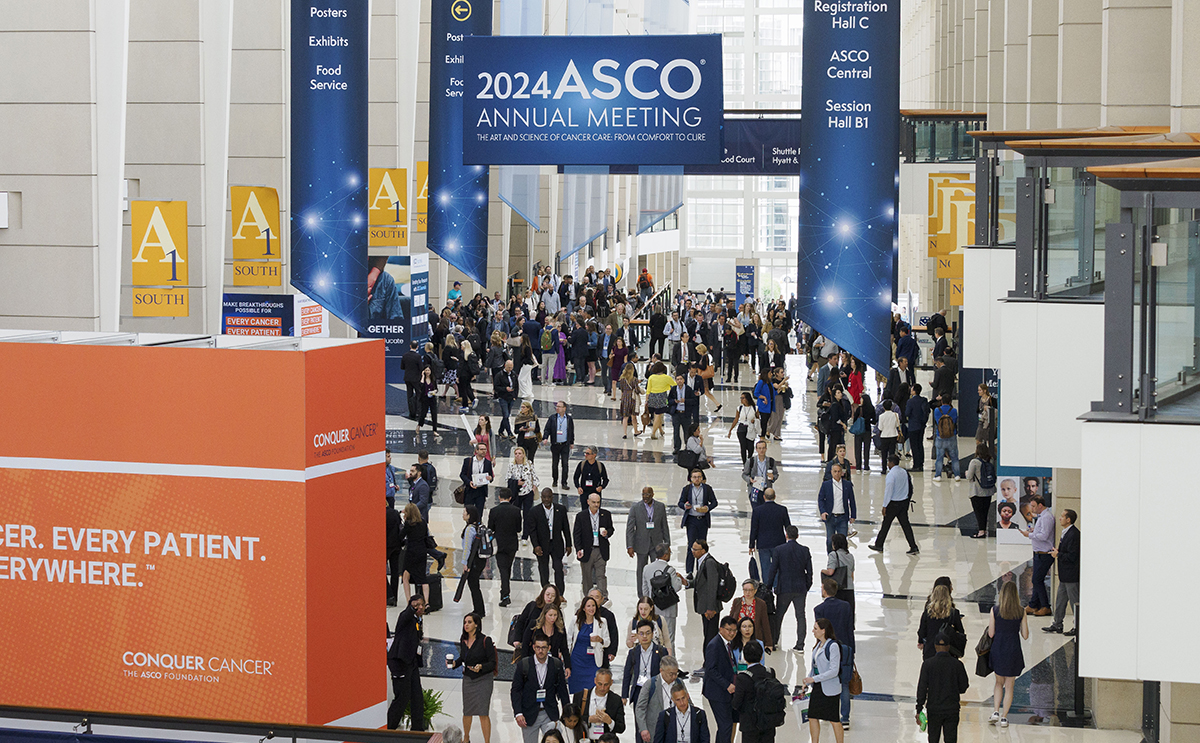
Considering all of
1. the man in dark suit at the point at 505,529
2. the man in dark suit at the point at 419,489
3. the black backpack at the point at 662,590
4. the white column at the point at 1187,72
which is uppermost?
the white column at the point at 1187,72

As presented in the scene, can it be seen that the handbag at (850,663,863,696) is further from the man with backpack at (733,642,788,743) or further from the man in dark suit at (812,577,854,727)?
the man with backpack at (733,642,788,743)

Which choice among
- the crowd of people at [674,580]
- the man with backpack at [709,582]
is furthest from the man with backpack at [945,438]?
the man with backpack at [709,582]

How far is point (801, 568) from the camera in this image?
1383cm

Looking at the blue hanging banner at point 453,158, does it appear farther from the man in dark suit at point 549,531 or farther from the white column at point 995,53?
the white column at point 995,53

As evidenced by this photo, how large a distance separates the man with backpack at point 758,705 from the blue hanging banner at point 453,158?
12.4m

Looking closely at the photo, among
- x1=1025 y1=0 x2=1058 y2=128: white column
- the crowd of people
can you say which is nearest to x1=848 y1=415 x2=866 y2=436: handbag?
the crowd of people

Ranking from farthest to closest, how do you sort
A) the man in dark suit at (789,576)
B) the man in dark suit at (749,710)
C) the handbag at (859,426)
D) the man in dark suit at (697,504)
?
the handbag at (859,426) → the man in dark suit at (697,504) → the man in dark suit at (789,576) → the man in dark suit at (749,710)

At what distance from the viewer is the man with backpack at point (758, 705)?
1046 cm

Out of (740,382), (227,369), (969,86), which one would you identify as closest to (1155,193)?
(227,369)

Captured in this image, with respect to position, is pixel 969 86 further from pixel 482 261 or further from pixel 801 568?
pixel 801 568

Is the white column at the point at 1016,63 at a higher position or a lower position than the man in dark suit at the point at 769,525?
higher

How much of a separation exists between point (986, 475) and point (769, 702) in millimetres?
8478

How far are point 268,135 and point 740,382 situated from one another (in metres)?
12.9

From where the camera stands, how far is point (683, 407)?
74.7 feet
